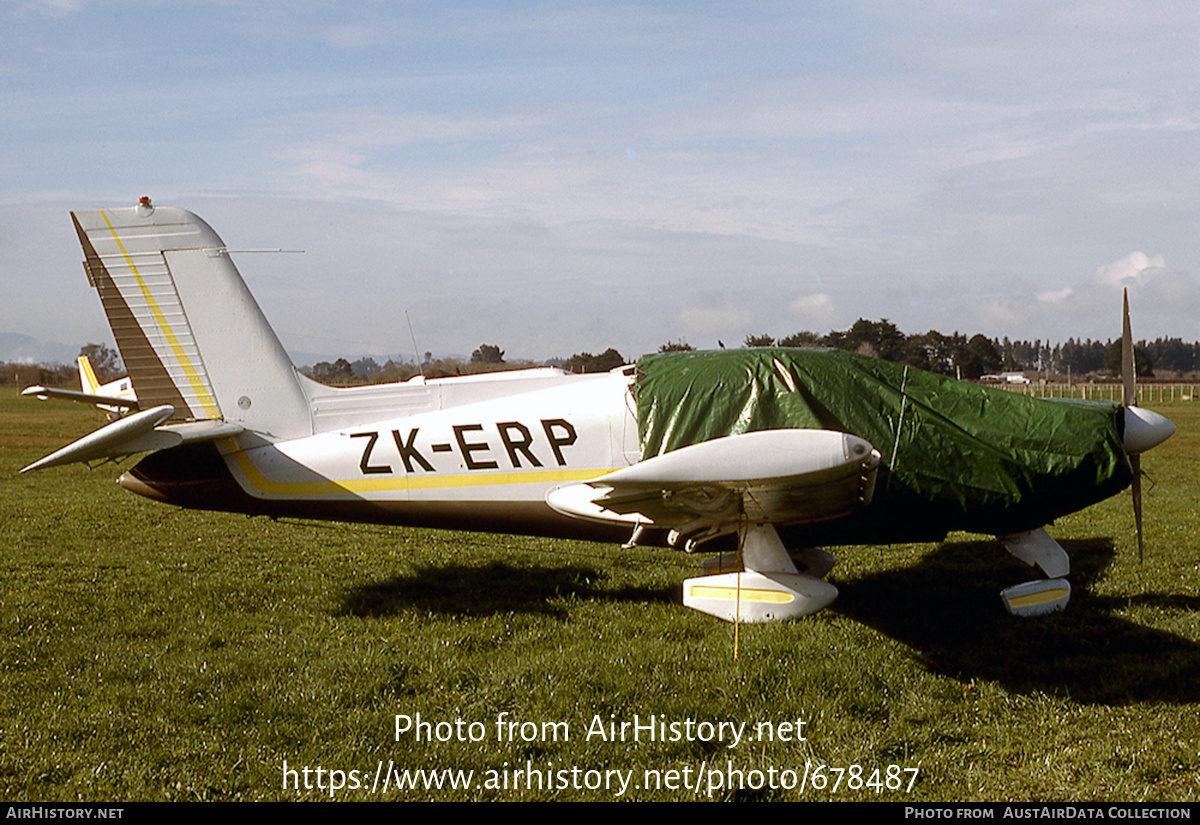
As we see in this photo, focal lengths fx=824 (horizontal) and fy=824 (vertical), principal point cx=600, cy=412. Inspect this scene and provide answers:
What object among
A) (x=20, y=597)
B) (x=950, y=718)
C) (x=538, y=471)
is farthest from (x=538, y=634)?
(x=20, y=597)

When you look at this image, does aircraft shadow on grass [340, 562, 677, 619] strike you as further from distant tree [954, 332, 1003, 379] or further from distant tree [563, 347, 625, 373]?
distant tree [954, 332, 1003, 379]

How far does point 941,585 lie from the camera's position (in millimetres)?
8281

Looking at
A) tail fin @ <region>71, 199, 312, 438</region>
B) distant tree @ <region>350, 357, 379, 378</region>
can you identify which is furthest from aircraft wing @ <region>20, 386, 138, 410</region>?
distant tree @ <region>350, 357, 379, 378</region>

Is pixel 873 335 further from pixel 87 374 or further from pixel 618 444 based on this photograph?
pixel 87 374

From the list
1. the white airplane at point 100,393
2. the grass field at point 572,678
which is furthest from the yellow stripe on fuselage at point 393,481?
the white airplane at point 100,393

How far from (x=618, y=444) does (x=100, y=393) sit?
49.3 ft

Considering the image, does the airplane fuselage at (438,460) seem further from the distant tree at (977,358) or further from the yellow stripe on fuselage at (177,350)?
the distant tree at (977,358)

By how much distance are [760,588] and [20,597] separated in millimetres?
6636

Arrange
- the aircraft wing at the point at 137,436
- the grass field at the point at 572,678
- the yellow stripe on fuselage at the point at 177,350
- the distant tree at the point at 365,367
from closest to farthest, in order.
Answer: the grass field at the point at 572,678
the aircraft wing at the point at 137,436
the yellow stripe on fuselage at the point at 177,350
the distant tree at the point at 365,367

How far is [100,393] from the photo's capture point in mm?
17453

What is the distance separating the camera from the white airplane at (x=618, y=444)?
6.18 metres

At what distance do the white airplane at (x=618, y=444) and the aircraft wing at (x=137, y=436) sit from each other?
21 millimetres
